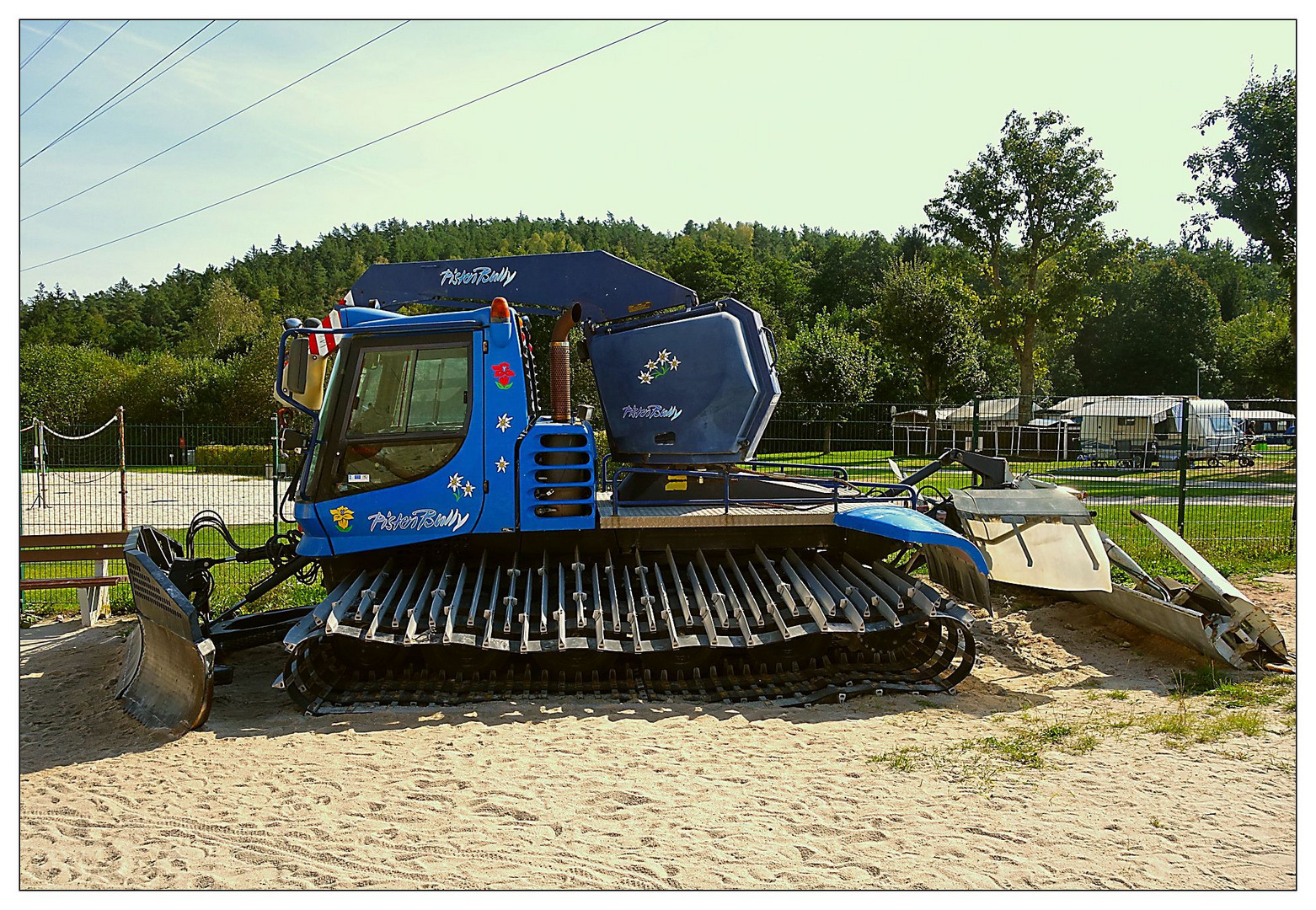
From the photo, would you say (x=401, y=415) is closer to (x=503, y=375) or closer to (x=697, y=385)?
(x=503, y=375)

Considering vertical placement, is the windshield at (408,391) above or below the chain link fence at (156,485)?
above

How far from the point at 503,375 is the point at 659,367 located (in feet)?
4.35

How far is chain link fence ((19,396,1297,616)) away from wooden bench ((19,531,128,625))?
0.47 meters

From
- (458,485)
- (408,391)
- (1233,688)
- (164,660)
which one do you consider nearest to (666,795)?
(458,485)

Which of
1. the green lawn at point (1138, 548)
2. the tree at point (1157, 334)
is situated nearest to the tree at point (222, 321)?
the green lawn at point (1138, 548)

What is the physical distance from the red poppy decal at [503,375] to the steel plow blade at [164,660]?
2.52 meters

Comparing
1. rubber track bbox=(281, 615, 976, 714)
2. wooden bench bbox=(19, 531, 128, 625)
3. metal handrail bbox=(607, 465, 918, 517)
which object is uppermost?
metal handrail bbox=(607, 465, 918, 517)

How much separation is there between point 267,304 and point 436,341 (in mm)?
80828

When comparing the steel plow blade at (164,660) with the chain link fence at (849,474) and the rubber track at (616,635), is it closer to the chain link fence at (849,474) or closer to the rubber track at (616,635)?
the rubber track at (616,635)

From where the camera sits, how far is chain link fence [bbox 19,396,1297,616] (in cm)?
1261

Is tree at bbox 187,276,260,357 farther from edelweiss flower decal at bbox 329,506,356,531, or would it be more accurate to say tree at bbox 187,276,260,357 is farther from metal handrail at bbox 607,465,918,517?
metal handrail at bbox 607,465,918,517

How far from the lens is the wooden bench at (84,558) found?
31.2ft

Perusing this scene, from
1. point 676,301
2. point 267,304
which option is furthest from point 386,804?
point 267,304

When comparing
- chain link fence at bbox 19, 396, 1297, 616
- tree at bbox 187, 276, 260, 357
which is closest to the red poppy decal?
chain link fence at bbox 19, 396, 1297, 616
